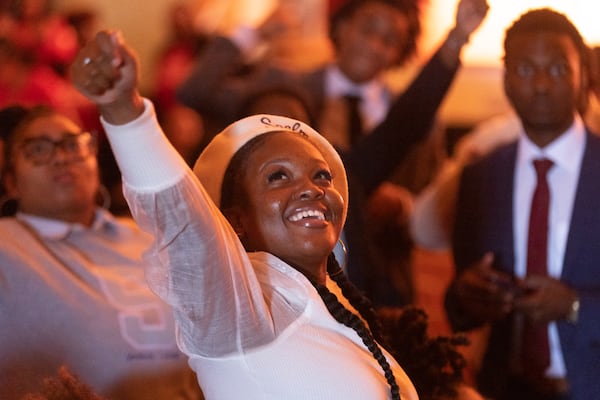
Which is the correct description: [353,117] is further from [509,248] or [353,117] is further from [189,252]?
[189,252]

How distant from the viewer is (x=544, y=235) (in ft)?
6.77

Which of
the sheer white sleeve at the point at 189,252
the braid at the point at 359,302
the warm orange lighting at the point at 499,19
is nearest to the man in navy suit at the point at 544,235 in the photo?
the warm orange lighting at the point at 499,19

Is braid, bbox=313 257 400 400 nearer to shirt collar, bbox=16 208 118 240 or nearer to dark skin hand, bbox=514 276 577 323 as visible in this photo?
dark skin hand, bbox=514 276 577 323

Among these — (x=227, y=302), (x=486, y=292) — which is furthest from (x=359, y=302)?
(x=486, y=292)

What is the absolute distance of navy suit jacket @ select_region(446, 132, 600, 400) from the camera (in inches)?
76.9

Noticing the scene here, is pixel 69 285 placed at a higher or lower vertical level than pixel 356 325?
lower

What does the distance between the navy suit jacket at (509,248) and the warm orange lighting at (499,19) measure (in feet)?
1.11

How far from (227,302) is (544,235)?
1.09 metres

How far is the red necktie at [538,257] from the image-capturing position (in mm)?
2064

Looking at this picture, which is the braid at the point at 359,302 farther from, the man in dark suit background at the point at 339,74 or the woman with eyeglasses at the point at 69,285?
the man in dark suit background at the point at 339,74

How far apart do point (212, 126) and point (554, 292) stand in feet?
4.34

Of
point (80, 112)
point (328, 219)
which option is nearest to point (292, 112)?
point (328, 219)

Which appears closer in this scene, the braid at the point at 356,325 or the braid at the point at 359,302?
the braid at the point at 356,325

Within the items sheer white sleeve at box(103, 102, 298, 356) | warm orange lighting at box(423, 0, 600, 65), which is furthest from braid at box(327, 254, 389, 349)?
warm orange lighting at box(423, 0, 600, 65)
